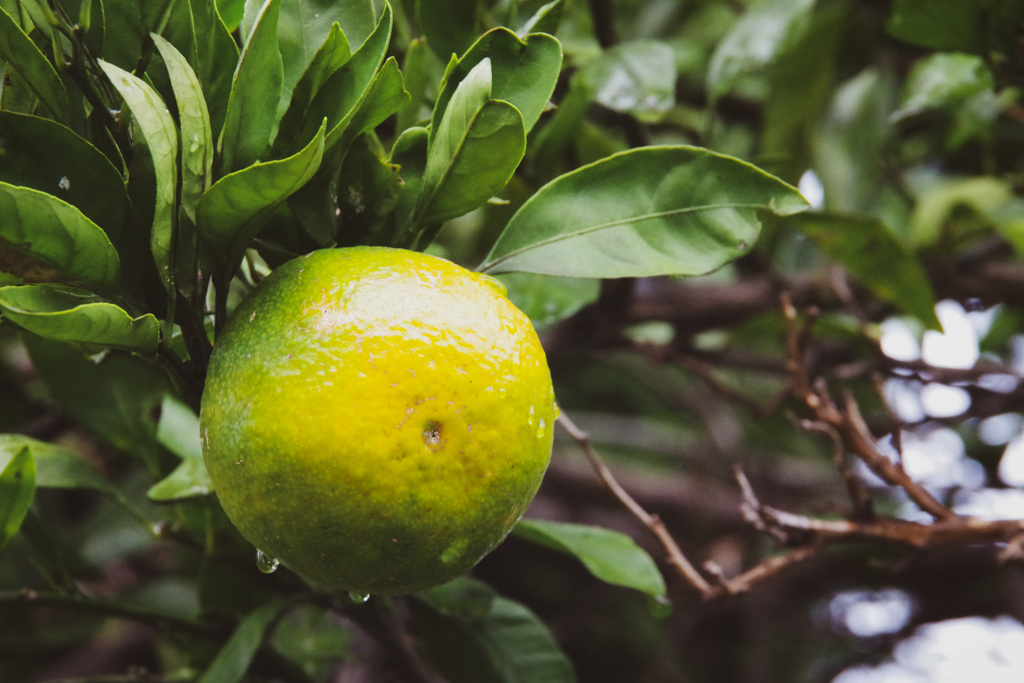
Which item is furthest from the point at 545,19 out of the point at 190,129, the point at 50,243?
the point at 50,243

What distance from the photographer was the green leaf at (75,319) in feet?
1.53

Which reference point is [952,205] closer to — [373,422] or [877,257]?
[877,257]

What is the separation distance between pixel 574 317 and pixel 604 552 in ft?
2.07

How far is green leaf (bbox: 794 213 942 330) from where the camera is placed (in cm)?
113

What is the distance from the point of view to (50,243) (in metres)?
0.51

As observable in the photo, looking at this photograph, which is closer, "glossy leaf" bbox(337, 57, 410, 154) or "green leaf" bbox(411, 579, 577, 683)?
"glossy leaf" bbox(337, 57, 410, 154)

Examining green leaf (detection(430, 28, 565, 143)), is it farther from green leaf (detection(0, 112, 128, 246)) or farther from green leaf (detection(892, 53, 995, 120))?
green leaf (detection(892, 53, 995, 120))

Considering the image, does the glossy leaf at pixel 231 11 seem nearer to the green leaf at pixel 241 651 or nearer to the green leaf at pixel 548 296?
the green leaf at pixel 548 296

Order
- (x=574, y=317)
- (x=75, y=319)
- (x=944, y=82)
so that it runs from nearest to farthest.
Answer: (x=75, y=319), (x=944, y=82), (x=574, y=317)

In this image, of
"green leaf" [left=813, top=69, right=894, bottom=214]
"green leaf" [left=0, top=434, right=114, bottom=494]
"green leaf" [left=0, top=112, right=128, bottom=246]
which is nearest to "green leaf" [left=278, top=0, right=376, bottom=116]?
"green leaf" [left=0, top=112, right=128, bottom=246]

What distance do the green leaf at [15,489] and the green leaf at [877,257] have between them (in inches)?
38.3

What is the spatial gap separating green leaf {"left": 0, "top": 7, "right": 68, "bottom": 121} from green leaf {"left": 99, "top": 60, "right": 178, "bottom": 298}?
0.06 metres

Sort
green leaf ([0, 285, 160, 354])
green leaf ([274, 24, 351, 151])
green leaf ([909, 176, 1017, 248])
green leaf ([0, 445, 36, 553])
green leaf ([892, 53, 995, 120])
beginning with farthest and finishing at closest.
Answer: green leaf ([909, 176, 1017, 248]) → green leaf ([892, 53, 995, 120]) → green leaf ([0, 445, 36, 553]) → green leaf ([274, 24, 351, 151]) → green leaf ([0, 285, 160, 354])

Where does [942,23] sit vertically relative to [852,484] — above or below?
above
